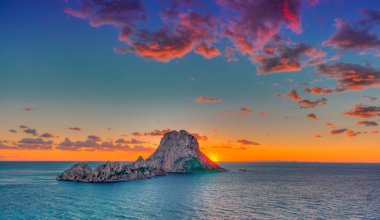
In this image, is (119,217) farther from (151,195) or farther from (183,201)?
(151,195)

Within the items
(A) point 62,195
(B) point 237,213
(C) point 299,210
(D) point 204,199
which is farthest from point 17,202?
(C) point 299,210

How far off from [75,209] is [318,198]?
83.4 m

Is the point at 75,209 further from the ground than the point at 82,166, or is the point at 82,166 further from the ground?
the point at 82,166

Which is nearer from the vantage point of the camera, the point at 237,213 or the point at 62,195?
the point at 237,213

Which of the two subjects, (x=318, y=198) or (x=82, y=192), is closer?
(x=318, y=198)

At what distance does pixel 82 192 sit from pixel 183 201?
4582 cm

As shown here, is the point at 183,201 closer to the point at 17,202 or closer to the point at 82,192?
the point at 82,192

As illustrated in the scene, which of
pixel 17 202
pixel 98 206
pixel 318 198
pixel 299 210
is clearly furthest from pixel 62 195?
pixel 318 198

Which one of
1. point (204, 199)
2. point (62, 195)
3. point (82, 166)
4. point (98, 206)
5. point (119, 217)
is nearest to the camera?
point (119, 217)

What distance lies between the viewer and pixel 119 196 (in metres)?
114

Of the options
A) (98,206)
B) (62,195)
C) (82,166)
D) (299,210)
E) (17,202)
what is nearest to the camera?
(299,210)

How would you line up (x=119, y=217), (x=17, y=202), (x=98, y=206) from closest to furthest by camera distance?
1. (x=119, y=217)
2. (x=98, y=206)
3. (x=17, y=202)

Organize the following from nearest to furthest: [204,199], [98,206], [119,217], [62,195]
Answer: [119,217] → [98,206] → [204,199] → [62,195]

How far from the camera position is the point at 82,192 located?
4865 inches
